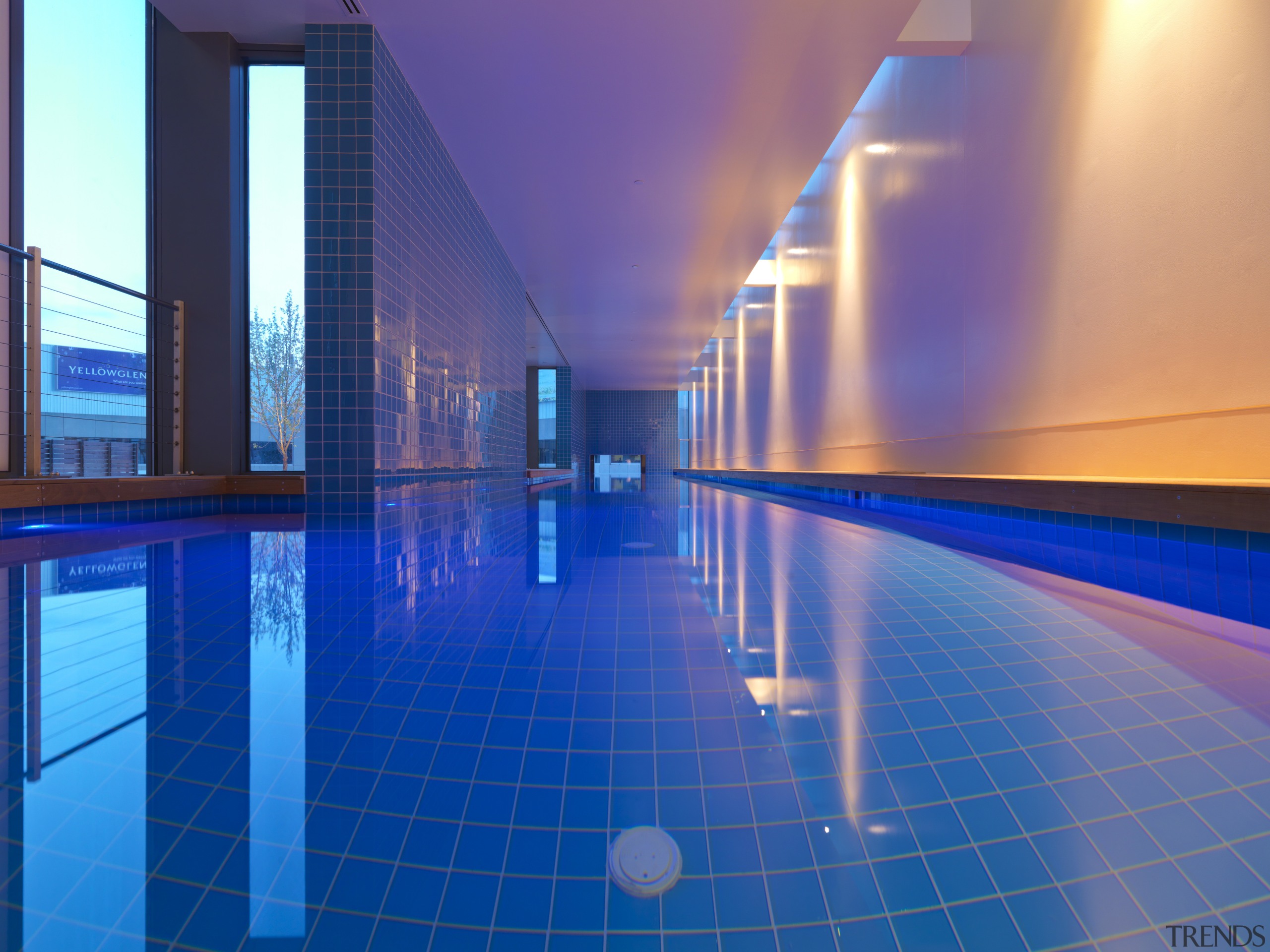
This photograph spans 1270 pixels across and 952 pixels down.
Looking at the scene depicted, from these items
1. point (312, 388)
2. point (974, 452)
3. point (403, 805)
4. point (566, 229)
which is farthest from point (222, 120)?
point (974, 452)

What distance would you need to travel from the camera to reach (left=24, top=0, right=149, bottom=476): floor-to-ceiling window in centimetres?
309

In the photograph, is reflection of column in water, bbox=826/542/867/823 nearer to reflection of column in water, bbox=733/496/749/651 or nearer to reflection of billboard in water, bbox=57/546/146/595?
reflection of column in water, bbox=733/496/749/651

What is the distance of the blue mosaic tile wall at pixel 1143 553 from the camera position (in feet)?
4.05

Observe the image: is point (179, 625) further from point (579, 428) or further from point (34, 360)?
point (579, 428)

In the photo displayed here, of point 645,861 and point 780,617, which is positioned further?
point 780,617

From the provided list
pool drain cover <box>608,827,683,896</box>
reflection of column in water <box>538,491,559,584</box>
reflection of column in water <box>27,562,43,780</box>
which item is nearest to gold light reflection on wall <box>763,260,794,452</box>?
reflection of column in water <box>538,491,559,584</box>

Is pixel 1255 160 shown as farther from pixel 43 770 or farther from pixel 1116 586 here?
pixel 43 770

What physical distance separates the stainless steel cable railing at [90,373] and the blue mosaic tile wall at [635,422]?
14.7 meters

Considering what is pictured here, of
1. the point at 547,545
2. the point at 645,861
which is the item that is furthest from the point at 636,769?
the point at 547,545

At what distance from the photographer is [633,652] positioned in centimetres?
111

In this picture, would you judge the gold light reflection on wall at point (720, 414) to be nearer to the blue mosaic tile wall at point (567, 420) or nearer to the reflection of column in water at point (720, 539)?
the blue mosaic tile wall at point (567, 420)

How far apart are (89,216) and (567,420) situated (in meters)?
10.5

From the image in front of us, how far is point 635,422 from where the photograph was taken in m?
18.6

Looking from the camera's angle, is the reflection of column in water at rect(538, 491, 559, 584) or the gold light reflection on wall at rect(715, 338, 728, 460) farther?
the gold light reflection on wall at rect(715, 338, 728, 460)
